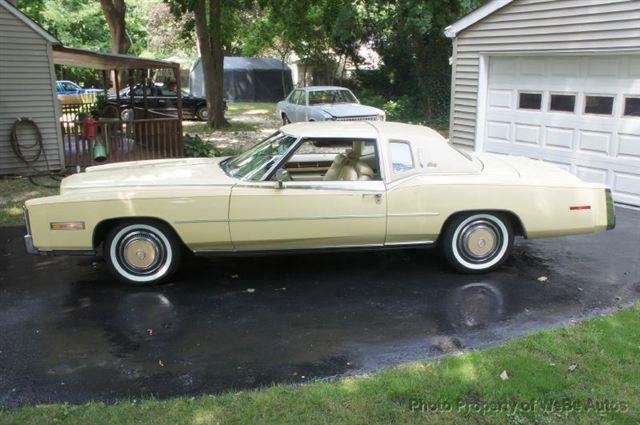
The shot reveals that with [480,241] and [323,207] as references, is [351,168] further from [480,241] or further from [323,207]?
[480,241]

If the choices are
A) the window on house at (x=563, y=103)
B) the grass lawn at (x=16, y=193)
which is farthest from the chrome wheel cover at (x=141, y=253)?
the window on house at (x=563, y=103)

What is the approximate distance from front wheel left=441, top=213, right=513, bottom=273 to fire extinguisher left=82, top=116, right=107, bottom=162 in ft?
25.2

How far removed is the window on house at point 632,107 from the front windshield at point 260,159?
5.24 m

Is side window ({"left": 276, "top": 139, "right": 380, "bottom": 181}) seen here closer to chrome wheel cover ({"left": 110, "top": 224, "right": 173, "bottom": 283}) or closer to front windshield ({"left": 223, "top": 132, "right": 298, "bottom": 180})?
front windshield ({"left": 223, "top": 132, "right": 298, "bottom": 180})

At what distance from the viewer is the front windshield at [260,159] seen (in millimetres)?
5426

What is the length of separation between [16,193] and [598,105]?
29.5 ft

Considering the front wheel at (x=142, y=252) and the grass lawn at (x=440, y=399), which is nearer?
the grass lawn at (x=440, y=399)

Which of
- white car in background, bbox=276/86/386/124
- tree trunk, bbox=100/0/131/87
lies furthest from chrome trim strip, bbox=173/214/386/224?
tree trunk, bbox=100/0/131/87

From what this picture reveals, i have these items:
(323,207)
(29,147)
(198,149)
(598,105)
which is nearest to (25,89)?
(29,147)

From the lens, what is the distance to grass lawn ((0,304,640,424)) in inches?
129

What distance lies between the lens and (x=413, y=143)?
220 inches

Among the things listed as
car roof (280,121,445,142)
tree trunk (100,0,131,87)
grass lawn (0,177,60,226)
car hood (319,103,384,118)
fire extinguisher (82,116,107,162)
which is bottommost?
grass lawn (0,177,60,226)

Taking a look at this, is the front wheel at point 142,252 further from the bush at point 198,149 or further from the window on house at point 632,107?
the bush at point 198,149

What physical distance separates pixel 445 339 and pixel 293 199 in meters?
1.80
